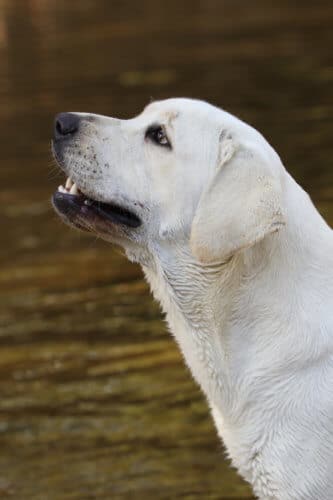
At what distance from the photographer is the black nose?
5.38 m

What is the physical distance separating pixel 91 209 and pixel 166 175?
409 mm

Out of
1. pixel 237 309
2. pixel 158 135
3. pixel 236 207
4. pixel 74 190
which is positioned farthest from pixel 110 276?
pixel 236 207

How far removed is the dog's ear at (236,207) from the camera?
465 centimetres

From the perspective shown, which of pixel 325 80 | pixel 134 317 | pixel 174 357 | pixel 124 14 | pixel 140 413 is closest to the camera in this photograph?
pixel 140 413

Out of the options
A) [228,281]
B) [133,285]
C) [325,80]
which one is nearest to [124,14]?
[325,80]

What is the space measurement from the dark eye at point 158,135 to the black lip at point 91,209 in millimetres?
314

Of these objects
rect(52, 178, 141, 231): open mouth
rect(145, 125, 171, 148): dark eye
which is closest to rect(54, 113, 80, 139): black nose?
rect(52, 178, 141, 231): open mouth

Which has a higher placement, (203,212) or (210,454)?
(203,212)

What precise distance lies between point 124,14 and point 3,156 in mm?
12760

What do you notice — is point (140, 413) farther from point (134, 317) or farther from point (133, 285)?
point (133, 285)

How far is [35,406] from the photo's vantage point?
824 cm

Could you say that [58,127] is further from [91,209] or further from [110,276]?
[110,276]

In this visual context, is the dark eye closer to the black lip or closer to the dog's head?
the dog's head

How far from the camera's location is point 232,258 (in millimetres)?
5023
